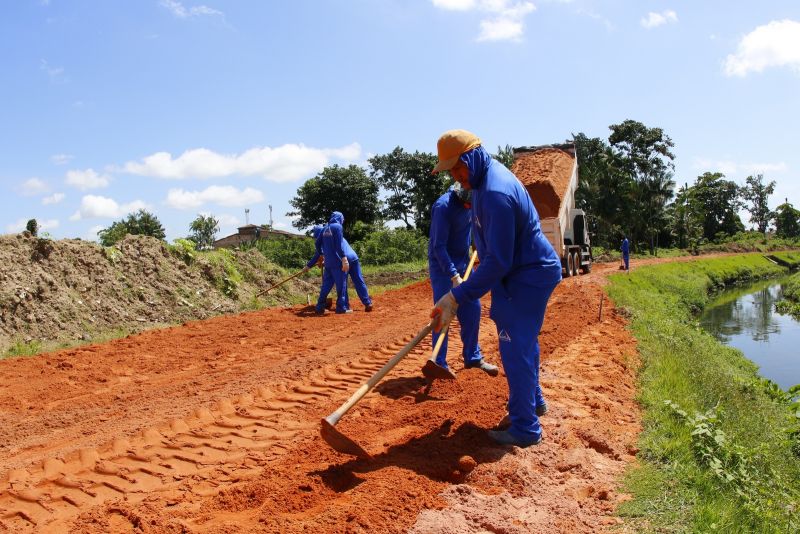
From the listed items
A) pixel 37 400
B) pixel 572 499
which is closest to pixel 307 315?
pixel 37 400

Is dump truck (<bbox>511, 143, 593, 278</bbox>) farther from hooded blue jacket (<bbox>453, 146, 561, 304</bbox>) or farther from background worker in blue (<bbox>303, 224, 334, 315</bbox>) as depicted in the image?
hooded blue jacket (<bbox>453, 146, 561, 304</bbox>)

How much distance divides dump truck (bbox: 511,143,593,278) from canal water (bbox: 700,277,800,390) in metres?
4.68

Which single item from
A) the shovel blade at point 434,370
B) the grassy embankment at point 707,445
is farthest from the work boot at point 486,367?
the grassy embankment at point 707,445

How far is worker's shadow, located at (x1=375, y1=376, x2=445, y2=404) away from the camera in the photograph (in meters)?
5.36

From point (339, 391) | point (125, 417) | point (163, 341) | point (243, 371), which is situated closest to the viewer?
point (125, 417)

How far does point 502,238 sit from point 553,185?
41.2 feet

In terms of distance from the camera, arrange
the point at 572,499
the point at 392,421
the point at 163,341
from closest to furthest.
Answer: the point at 572,499 → the point at 392,421 → the point at 163,341

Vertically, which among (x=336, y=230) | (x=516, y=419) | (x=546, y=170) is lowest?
(x=516, y=419)

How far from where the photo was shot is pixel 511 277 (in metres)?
4.04

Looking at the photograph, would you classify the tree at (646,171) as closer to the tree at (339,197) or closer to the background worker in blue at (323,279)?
the tree at (339,197)

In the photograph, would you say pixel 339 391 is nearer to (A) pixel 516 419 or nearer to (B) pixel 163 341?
(A) pixel 516 419

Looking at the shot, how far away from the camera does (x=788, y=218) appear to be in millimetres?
55719

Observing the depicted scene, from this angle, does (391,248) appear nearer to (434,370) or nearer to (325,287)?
(325,287)

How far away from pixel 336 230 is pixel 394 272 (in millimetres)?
12389
